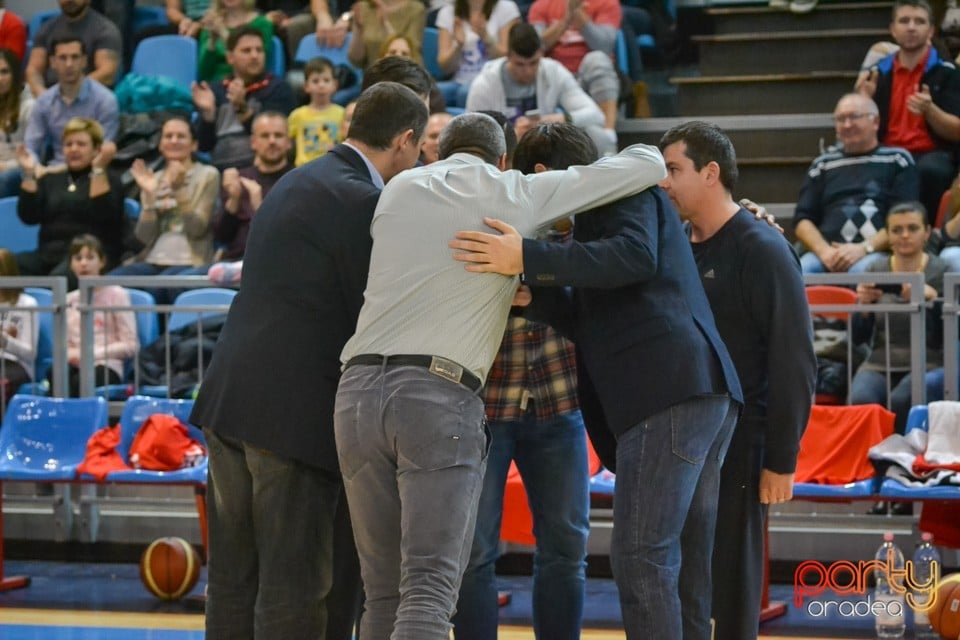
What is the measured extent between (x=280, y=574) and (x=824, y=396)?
12.0ft

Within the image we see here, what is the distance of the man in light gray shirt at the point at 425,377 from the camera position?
334 centimetres

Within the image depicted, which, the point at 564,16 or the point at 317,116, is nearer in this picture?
the point at 317,116

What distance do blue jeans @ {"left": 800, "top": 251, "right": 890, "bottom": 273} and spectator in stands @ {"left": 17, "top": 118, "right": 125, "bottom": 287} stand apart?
13.9ft

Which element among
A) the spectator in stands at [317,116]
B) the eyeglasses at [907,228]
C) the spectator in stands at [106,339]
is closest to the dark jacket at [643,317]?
the eyeglasses at [907,228]

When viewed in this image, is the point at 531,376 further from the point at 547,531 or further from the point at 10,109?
the point at 10,109

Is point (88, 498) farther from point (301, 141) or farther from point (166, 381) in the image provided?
point (301, 141)

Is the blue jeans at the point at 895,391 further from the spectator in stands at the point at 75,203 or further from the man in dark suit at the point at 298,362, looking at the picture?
the spectator in stands at the point at 75,203

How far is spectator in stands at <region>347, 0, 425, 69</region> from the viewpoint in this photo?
9.37m

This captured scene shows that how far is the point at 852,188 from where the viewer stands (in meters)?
7.66

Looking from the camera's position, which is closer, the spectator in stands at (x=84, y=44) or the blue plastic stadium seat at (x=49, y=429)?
the blue plastic stadium seat at (x=49, y=429)

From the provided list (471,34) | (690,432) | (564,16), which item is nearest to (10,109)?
(471,34)

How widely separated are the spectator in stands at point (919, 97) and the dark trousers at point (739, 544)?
432cm

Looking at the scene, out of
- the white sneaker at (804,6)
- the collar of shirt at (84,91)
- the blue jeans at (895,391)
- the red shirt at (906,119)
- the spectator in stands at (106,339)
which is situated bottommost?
the blue jeans at (895,391)

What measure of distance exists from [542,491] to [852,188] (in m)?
4.01
